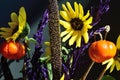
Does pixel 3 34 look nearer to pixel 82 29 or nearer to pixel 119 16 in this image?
pixel 82 29

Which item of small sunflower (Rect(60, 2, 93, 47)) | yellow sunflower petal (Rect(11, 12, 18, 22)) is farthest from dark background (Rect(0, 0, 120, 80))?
small sunflower (Rect(60, 2, 93, 47))

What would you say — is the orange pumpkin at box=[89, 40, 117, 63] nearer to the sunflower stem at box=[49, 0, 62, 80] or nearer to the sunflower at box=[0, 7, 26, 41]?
the sunflower stem at box=[49, 0, 62, 80]

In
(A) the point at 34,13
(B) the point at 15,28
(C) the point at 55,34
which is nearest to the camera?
(C) the point at 55,34

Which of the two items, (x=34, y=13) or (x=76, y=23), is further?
(x=34, y=13)

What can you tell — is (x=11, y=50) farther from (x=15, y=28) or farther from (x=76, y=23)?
(x=76, y=23)

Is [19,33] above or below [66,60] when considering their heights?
above

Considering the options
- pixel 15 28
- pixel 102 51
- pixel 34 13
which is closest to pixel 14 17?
pixel 15 28

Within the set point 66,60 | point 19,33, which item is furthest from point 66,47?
point 19,33

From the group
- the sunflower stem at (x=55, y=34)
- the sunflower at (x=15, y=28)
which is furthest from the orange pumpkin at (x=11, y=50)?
the sunflower stem at (x=55, y=34)
